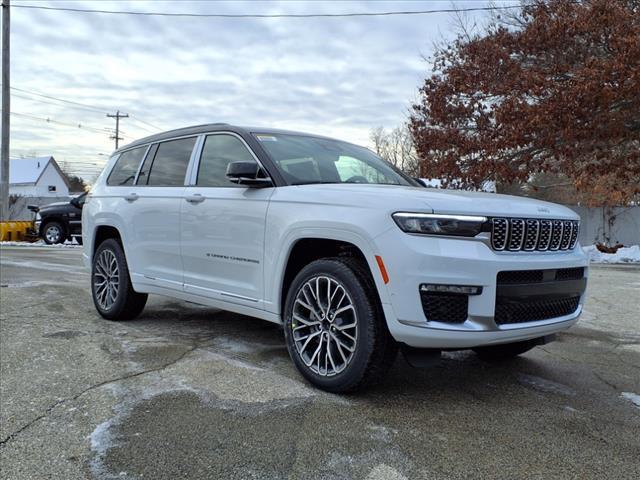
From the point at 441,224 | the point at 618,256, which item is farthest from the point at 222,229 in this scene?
the point at 618,256

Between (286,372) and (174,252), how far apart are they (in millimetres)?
1601

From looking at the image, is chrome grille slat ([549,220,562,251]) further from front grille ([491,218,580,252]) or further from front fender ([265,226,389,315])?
front fender ([265,226,389,315])

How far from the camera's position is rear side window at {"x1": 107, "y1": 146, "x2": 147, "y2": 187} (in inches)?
228

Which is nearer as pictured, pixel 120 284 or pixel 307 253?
pixel 307 253

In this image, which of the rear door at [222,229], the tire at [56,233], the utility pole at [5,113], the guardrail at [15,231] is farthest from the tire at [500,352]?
the utility pole at [5,113]

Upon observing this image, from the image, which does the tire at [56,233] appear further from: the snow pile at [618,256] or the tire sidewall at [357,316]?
the tire sidewall at [357,316]

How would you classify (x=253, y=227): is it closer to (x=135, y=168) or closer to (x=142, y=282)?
(x=142, y=282)

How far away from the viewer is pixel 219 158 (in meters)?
4.75

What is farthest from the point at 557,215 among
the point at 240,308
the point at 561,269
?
the point at 240,308

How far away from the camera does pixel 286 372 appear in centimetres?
406

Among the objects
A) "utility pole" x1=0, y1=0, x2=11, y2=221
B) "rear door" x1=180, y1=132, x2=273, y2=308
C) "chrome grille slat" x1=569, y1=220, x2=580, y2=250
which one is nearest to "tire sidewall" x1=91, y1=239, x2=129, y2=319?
"rear door" x1=180, y1=132, x2=273, y2=308

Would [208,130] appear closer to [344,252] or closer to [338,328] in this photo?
[344,252]

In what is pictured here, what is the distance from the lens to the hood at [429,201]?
3232mm

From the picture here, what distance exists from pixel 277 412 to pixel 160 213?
250 cm
